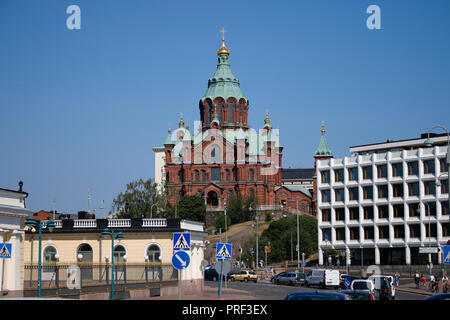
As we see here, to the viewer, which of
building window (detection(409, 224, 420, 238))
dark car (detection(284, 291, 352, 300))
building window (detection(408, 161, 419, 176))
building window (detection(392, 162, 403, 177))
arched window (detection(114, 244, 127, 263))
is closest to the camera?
dark car (detection(284, 291, 352, 300))

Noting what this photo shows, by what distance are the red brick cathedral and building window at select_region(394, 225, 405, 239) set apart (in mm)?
46304

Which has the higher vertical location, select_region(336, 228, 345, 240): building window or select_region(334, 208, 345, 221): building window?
select_region(334, 208, 345, 221): building window

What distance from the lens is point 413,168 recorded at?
94625 millimetres

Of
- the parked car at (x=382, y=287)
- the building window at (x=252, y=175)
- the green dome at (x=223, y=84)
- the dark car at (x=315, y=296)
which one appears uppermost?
the green dome at (x=223, y=84)

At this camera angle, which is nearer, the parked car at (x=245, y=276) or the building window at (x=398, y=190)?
the parked car at (x=245, y=276)

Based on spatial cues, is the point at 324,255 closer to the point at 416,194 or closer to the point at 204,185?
the point at 416,194

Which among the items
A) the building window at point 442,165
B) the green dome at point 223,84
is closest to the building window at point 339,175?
the building window at point 442,165

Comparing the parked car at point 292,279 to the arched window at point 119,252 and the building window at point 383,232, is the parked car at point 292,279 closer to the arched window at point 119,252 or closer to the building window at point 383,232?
the arched window at point 119,252

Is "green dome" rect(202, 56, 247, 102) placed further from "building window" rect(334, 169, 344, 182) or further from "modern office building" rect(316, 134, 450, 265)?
"building window" rect(334, 169, 344, 182)

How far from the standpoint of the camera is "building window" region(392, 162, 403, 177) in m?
95.9

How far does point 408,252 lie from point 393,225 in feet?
12.9

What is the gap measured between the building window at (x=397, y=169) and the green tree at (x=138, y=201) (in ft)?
125

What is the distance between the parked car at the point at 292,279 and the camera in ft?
223

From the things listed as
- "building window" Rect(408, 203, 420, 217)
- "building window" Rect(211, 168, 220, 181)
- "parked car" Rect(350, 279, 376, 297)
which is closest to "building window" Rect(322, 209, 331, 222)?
"building window" Rect(408, 203, 420, 217)
